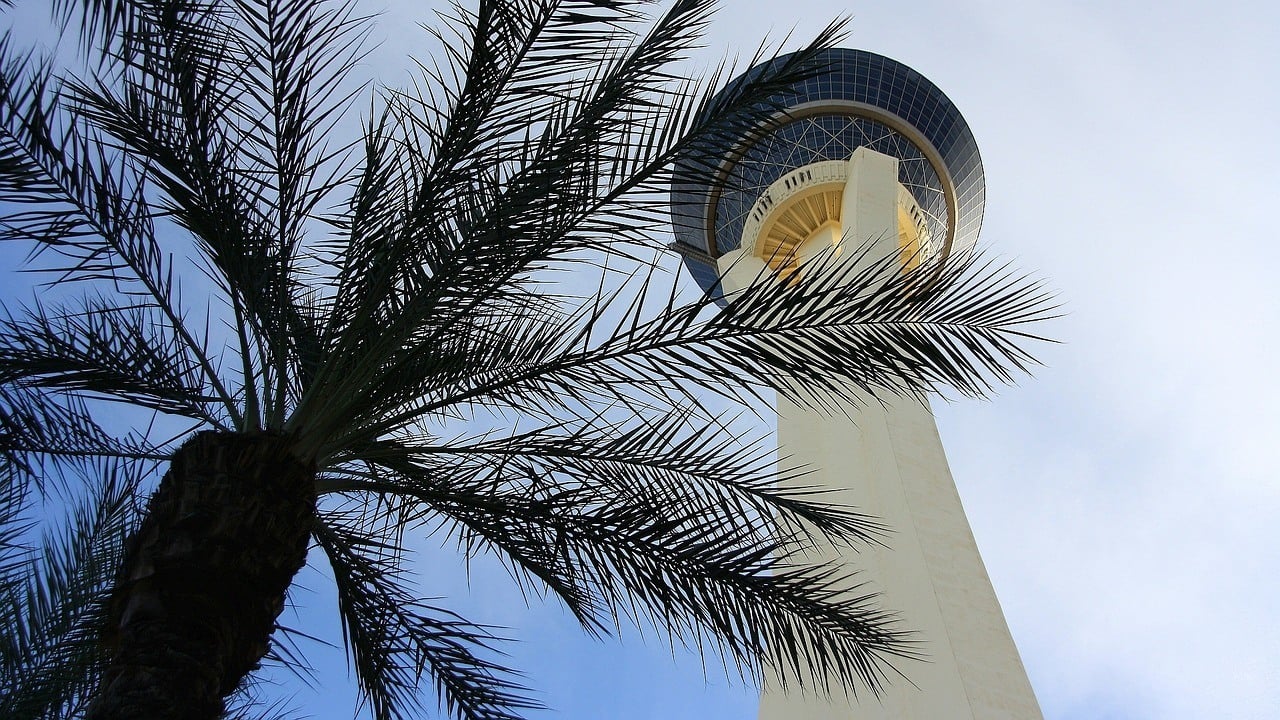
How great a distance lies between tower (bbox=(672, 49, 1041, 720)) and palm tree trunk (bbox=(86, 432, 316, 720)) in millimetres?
1827

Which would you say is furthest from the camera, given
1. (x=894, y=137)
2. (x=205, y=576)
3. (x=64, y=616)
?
(x=894, y=137)

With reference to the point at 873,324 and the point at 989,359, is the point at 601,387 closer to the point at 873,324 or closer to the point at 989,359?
the point at 873,324

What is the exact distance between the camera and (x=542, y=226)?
4516 millimetres

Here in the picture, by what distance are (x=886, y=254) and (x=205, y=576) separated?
15976mm

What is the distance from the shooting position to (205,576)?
10.9 ft

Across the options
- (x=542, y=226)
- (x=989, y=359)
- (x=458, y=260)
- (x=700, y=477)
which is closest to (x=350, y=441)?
(x=458, y=260)

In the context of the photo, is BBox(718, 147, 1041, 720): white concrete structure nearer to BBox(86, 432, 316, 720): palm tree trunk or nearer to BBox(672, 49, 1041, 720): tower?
BBox(672, 49, 1041, 720): tower

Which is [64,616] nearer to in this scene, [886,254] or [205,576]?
[205,576]

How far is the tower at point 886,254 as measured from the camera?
12898 mm

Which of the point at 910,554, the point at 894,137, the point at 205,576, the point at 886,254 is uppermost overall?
the point at 894,137

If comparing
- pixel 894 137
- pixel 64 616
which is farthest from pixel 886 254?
pixel 64 616

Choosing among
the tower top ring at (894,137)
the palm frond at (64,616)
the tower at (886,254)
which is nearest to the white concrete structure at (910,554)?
the tower at (886,254)

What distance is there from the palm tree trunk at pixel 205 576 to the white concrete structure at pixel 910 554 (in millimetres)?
7339

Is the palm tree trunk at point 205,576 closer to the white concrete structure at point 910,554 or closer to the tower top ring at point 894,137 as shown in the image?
the white concrete structure at point 910,554
